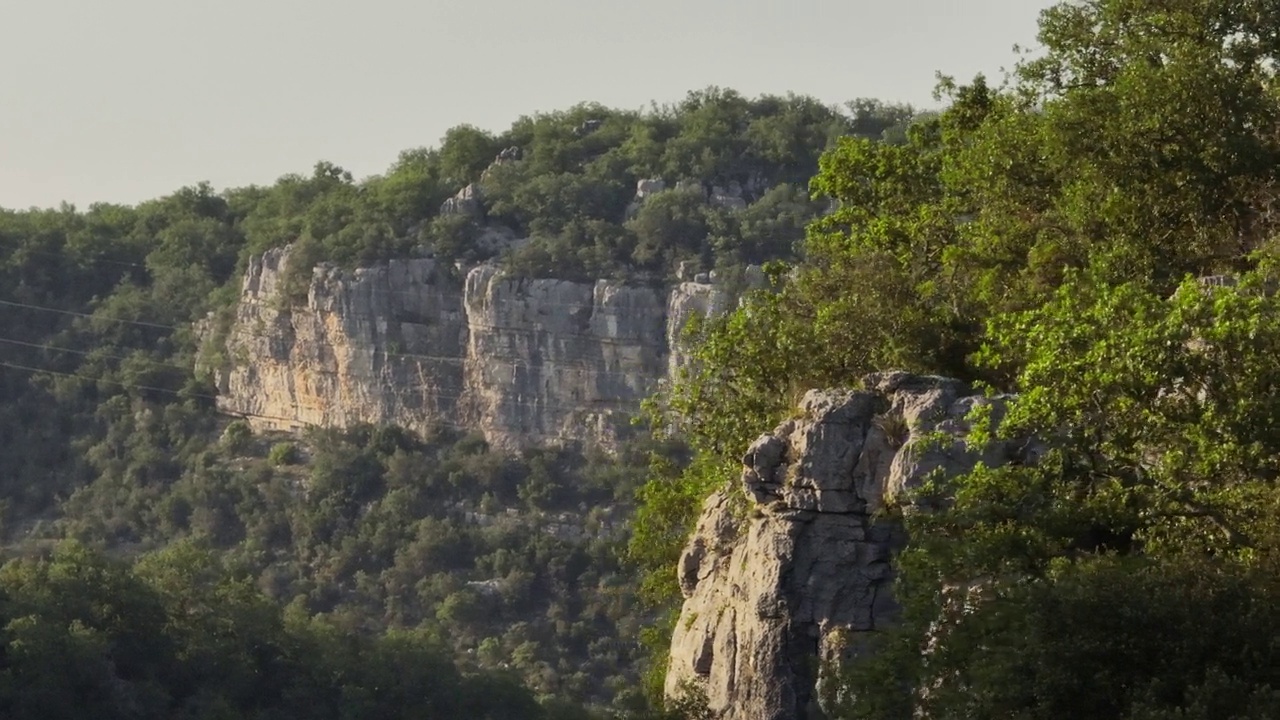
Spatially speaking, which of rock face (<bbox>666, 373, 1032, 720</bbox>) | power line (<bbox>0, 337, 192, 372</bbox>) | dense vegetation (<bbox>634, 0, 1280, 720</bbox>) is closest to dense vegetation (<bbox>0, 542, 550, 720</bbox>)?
dense vegetation (<bbox>634, 0, 1280, 720</bbox>)

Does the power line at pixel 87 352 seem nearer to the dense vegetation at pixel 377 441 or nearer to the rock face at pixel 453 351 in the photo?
the dense vegetation at pixel 377 441

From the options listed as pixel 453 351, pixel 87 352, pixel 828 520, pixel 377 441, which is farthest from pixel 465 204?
pixel 828 520

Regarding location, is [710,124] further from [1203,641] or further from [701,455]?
[1203,641]

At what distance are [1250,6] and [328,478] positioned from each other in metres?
58.0

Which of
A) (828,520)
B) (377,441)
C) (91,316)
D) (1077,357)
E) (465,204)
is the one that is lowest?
(377,441)

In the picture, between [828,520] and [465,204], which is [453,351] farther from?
[828,520]

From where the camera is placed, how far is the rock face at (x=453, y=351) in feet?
252

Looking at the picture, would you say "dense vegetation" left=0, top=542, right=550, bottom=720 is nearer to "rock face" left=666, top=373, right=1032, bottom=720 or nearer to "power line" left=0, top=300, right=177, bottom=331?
"rock face" left=666, top=373, right=1032, bottom=720

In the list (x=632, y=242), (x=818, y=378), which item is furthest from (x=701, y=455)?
(x=632, y=242)

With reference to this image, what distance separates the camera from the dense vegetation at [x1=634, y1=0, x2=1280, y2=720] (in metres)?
15.6

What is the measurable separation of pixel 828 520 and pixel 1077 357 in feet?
7.40

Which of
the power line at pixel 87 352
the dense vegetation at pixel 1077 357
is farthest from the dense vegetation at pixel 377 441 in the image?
the dense vegetation at pixel 1077 357

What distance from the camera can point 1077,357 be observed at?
1789cm

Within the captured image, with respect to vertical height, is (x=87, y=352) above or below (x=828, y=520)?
above
